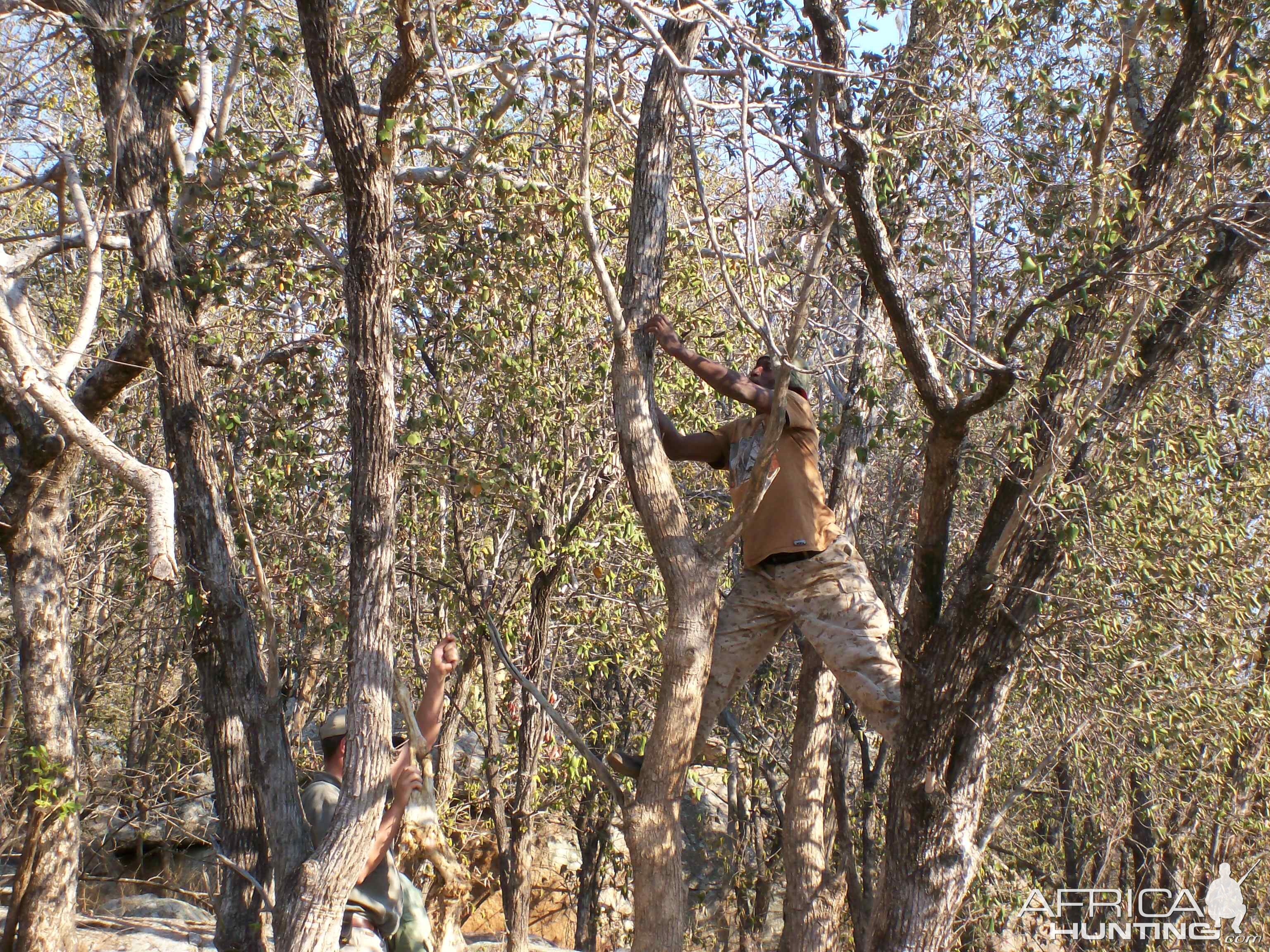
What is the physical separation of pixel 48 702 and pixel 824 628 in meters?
4.30

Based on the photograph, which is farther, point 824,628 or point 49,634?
point 49,634

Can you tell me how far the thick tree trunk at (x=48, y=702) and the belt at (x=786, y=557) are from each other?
4.00 metres

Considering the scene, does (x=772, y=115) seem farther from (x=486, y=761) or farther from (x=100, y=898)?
(x=100, y=898)

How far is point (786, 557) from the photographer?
16.2 feet

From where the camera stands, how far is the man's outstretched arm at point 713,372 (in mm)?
4102

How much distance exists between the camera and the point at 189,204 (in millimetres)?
5320

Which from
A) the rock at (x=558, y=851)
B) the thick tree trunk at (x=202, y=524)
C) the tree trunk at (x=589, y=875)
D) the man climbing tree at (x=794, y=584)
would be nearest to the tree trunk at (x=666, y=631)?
the man climbing tree at (x=794, y=584)

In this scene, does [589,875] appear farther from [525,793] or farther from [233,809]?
[233,809]

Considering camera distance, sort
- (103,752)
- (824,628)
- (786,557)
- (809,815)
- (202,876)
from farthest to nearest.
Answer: (202,876)
(103,752)
(809,815)
(786,557)
(824,628)

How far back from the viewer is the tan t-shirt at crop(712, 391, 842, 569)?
4.83 meters

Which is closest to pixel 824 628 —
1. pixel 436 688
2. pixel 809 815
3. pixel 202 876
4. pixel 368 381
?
pixel 436 688

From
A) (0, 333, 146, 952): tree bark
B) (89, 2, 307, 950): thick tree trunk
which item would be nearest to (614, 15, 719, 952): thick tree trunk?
(89, 2, 307, 950): thick tree trunk

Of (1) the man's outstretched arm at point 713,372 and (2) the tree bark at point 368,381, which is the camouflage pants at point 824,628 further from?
(2) the tree bark at point 368,381

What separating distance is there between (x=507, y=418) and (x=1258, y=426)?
16.7 feet
